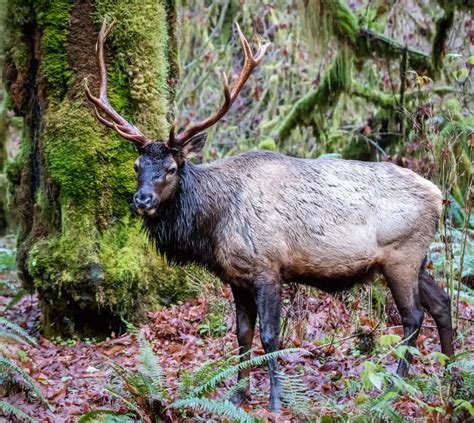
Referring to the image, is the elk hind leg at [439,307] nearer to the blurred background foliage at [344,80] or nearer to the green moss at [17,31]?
the blurred background foliage at [344,80]

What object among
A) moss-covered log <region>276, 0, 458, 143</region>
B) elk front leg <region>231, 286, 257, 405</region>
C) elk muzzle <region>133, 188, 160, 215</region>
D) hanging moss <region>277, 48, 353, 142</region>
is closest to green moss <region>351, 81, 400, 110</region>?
moss-covered log <region>276, 0, 458, 143</region>

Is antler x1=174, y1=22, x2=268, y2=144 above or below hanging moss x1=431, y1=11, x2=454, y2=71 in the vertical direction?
below

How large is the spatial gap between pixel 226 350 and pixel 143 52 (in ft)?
11.6

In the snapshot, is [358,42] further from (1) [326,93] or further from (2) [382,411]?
(2) [382,411]

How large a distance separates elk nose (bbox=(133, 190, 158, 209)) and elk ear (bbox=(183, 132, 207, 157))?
67 centimetres

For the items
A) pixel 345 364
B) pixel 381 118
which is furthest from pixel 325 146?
pixel 345 364

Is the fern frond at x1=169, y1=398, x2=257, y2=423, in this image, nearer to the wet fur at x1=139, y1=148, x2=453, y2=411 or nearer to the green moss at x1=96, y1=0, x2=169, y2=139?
the wet fur at x1=139, y1=148, x2=453, y2=411

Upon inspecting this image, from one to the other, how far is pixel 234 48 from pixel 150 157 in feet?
36.0

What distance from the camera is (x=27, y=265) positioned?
919 centimetres

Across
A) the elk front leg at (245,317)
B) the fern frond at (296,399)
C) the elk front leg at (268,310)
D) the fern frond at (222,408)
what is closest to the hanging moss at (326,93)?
the elk front leg at (245,317)

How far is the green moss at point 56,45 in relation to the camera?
29.0 ft

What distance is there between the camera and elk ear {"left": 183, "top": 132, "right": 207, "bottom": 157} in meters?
6.92

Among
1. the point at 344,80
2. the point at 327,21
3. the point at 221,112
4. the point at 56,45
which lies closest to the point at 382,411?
the point at 221,112

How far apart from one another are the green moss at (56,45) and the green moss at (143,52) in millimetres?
411
